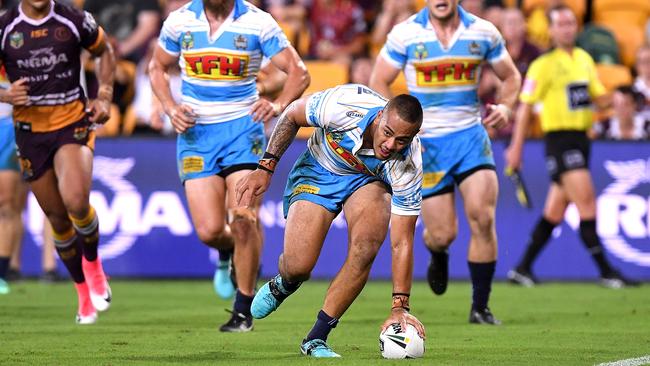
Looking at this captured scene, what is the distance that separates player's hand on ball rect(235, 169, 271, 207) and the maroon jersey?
3074mm

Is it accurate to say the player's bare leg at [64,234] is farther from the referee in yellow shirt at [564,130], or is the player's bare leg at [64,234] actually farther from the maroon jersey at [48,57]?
the referee in yellow shirt at [564,130]

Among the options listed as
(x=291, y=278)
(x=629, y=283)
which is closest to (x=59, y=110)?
(x=291, y=278)

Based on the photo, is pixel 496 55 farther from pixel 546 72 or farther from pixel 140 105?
pixel 140 105

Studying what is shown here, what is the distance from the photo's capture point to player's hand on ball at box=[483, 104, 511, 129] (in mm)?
10164

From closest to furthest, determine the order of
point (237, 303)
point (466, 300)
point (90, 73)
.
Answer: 1. point (237, 303)
2. point (466, 300)
3. point (90, 73)

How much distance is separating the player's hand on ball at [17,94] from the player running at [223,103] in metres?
1.07

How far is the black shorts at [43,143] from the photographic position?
10367 millimetres

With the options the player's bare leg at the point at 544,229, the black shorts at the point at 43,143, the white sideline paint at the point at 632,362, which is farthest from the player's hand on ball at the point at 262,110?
the player's bare leg at the point at 544,229

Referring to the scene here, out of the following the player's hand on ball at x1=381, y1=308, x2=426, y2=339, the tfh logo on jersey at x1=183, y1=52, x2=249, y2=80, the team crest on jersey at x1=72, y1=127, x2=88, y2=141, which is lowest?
the player's hand on ball at x1=381, y1=308, x2=426, y2=339

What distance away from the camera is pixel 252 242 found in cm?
992

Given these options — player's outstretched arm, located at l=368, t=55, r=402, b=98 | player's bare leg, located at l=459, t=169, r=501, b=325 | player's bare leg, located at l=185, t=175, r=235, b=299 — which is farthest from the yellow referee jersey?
player's bare leg, located at l=185, t=175, r=235, b=299

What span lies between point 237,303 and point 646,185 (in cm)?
663

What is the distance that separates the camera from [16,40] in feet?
33.5

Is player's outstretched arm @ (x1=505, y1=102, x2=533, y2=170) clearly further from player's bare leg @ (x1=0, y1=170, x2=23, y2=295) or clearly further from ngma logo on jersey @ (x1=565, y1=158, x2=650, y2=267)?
player's bare leg @ (x1=0, y1=170, x2=23, y2=295)
